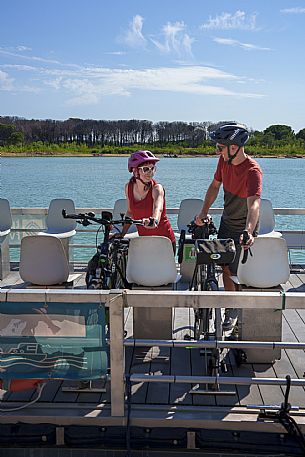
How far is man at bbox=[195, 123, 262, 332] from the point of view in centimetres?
323

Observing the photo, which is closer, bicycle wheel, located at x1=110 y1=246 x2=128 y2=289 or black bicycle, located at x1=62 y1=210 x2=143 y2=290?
black bicycle, located at x1=62 y1=210 x2=143 y2=290

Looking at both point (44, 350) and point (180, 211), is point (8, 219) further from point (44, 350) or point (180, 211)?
point (44, 350)

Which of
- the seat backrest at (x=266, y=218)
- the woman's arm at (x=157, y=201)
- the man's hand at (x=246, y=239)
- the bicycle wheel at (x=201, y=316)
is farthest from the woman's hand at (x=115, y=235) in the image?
the seat backrest at (x=266, y=218)

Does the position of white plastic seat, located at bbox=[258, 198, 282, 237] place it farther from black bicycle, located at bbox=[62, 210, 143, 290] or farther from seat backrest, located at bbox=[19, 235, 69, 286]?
seat backrest, located at bbox=[19, 235, 69, 286]

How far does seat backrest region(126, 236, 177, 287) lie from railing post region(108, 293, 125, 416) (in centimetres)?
86

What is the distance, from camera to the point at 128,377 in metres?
2.66

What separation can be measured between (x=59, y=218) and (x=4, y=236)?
579mm

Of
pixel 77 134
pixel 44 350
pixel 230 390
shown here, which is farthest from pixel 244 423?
pixel 77 134

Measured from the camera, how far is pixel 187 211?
5621mm

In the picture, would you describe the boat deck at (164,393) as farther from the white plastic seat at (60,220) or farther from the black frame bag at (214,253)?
the white plastic seat at (60,220)

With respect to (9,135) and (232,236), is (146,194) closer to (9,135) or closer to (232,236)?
(232,236)

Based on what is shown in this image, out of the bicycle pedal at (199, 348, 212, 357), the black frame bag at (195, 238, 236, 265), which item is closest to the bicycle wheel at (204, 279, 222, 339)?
the bicycle pedal at (199, 348, 212, 357)

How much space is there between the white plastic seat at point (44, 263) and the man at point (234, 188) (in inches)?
35.6

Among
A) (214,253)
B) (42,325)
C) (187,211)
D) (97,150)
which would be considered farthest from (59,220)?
(97,150)
